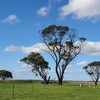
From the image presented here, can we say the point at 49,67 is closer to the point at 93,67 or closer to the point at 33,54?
the point at 33,54

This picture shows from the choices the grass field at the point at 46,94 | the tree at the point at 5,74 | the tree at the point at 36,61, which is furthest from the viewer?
the tree at the point at 5,74

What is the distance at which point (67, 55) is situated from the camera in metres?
86.7

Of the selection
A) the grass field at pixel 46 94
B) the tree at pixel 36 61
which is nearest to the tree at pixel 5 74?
the tree at pixel 36 61

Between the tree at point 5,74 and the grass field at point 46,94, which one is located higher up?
the tree at point 5,74

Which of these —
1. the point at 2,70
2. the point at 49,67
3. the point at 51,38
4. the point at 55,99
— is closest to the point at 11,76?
the point at 2,70

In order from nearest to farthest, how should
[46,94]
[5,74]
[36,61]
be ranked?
[46,94]
[36,61]
[5,74]

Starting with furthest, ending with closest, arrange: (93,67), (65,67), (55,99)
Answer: (93,67), (65,67), (55,99)

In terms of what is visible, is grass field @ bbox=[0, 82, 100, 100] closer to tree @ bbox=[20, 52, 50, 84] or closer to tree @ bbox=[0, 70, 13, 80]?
tree @ bbox=[20, 52, 50, 84]

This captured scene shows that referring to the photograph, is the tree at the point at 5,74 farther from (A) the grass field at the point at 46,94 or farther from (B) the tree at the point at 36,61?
(A) the grass field at the point at 46,94

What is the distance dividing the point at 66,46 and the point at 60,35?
3421 millimetres

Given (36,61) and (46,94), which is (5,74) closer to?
(36,61)

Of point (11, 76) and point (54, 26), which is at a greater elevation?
point (54, 26)

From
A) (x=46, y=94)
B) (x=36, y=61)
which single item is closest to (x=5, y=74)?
(x=36, y=61)

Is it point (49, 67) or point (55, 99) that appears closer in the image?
point (55, 99)
